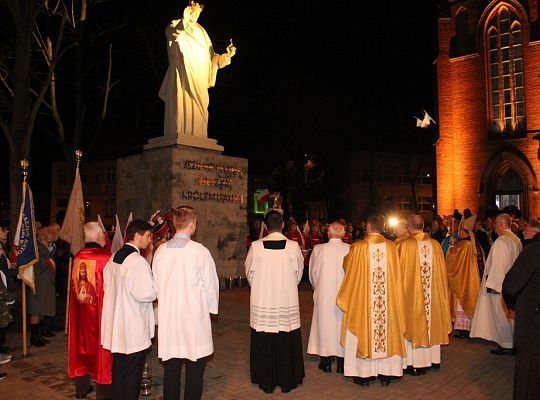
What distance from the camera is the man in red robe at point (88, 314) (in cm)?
548

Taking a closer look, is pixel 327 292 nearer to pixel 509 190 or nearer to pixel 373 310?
pixel 373 310

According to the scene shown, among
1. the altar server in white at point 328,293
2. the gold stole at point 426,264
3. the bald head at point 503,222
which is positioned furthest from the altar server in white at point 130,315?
the bald head at point 503,222

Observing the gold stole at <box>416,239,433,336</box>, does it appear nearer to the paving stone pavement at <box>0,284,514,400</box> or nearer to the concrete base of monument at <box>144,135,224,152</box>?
the paving stone pavement at <box>0,284,514,400</box>

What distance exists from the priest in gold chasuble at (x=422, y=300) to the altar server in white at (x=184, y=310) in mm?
2902

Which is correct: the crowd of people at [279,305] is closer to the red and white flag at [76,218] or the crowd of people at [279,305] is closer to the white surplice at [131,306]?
the white surplice at [131,306]

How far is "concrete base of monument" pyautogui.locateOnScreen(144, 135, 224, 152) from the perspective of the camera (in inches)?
474

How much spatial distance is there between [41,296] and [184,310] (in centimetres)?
442

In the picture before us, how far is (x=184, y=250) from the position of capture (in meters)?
4.84

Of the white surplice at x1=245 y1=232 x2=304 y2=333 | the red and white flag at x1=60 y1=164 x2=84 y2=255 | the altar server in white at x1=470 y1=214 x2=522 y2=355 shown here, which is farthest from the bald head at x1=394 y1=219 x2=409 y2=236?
the red and white flag at x1=60 y1=164 x2=84 y2=255

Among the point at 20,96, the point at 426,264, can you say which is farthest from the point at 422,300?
the point at 20,96

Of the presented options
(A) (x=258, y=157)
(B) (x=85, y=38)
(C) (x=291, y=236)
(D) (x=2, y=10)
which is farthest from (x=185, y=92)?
(A) (x=258, y=157)

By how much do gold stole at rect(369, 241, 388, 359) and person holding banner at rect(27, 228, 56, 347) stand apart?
17.2ft

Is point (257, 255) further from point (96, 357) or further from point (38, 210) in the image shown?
point (38, 210)

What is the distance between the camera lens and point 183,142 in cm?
1208
